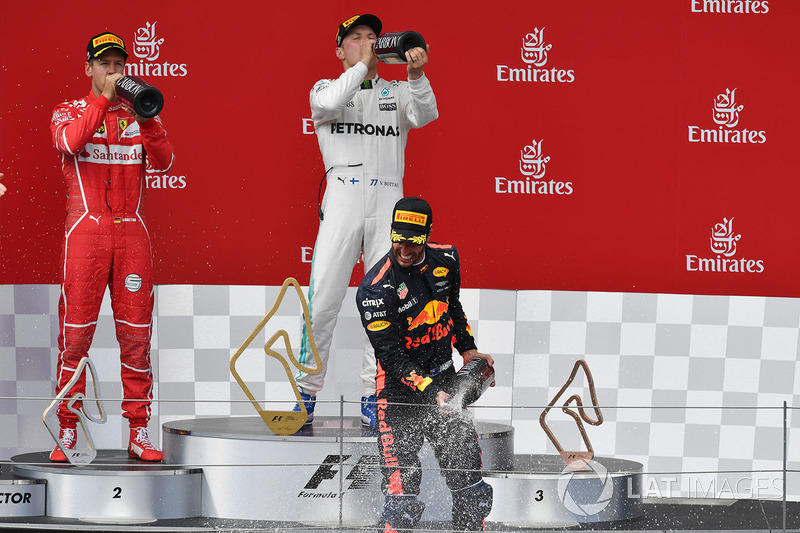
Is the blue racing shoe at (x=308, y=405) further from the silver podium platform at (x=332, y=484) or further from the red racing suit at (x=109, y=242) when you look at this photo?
the red racing suit at (x=109, y=242)

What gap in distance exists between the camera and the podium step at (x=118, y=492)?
3184mm

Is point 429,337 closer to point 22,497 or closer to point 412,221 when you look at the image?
point 412,221

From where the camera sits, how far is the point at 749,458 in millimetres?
4113

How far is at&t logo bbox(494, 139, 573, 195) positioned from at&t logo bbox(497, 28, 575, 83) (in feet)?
0.92

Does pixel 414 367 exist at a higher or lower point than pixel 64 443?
higher

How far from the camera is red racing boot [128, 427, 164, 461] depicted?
137 inches

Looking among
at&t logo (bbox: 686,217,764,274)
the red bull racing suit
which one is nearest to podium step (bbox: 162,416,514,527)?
the red bull racing suit

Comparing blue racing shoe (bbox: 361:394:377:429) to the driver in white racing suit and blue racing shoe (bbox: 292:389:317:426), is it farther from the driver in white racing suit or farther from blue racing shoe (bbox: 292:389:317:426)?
blue racing shoe (bbox: 292:389:317:426)

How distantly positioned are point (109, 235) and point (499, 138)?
175 centimetres

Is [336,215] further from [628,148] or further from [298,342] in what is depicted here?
[628,148]

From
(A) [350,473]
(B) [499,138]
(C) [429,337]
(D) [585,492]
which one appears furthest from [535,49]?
(A) [350,473]

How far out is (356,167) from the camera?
3.61m

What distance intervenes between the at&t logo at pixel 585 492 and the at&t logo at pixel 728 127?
5.80 ft

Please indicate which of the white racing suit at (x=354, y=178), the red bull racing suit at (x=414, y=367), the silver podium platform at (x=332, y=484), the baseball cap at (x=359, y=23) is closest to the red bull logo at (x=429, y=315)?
the red bull racing suit at (x=414, y=367)
